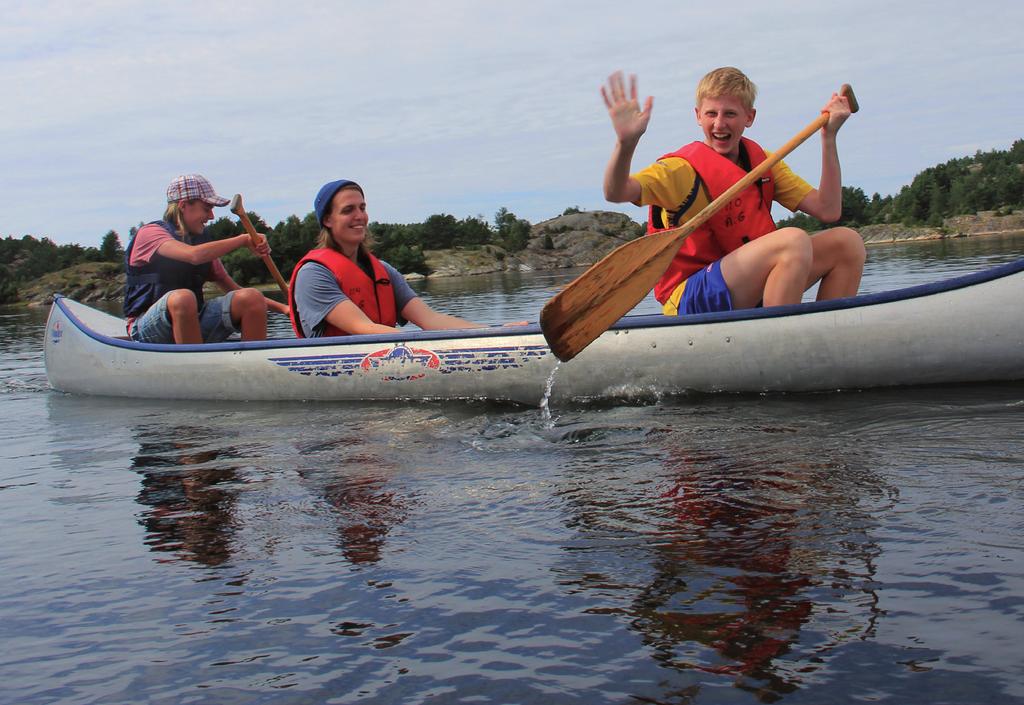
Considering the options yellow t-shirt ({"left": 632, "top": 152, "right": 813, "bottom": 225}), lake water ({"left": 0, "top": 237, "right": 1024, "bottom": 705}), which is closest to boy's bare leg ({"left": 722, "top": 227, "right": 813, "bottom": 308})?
yellow t-shirt ({"left": 632, "top": 152, "right": 813, "bottom": 225})

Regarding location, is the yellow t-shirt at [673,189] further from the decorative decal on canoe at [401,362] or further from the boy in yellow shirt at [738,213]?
the decorative decal on canoe at [401,362]

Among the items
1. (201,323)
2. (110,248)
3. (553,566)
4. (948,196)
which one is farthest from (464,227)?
(553,566)

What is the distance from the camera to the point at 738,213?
4902 millimetres

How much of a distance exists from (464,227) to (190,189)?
65.2 m

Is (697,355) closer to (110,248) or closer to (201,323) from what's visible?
(201,323)

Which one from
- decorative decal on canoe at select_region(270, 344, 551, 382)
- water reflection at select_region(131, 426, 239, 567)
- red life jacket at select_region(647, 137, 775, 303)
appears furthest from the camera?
decorative decal on canoe at select_region(270, 344, 551, 382)

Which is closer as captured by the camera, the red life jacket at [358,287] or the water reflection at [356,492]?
the water reflection at [356,492]

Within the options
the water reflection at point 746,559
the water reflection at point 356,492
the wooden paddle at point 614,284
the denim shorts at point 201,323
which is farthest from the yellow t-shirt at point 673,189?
the denim shorts at point 201,323

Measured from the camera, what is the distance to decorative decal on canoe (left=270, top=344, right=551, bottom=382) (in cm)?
535

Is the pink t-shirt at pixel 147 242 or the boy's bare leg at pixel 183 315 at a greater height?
the pink t-shirt at pixel 147 242

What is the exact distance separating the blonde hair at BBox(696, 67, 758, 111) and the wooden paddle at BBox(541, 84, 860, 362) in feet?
1.03

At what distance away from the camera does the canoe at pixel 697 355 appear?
464 cm

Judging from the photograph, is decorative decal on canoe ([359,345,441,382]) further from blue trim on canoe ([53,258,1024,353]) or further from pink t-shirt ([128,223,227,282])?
pink t-shirt ([128,223,227,282])

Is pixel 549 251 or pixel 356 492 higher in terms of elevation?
pixel 549 251
